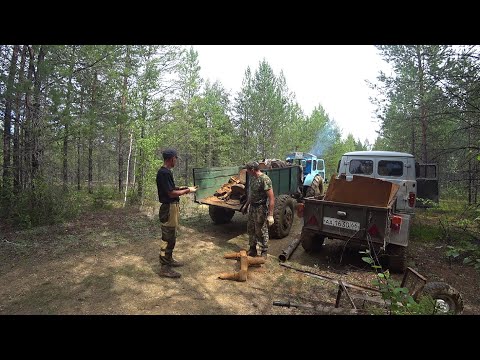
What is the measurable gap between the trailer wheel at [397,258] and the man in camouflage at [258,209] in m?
2.25

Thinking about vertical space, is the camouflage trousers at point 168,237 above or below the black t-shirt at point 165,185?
below

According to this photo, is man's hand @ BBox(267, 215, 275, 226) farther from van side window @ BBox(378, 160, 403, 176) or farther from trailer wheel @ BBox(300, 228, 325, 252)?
van side window @ BBox(378, 160, 403, 176)

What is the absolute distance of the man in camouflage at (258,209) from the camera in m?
5.60

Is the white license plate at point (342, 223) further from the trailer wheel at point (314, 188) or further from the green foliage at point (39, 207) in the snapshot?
the green foliage at point (39, 207)

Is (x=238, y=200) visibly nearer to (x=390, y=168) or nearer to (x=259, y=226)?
(x=259, y=226)

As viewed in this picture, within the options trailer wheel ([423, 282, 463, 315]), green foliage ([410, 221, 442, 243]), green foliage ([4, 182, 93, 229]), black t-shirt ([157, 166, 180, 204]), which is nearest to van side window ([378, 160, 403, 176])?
green foliage ([410, 221, 442, 243])

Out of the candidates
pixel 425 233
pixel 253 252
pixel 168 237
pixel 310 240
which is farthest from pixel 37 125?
pixel 425 233

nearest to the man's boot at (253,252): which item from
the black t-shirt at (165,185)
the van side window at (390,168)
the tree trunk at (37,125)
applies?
the black t-shirt at (165,185)

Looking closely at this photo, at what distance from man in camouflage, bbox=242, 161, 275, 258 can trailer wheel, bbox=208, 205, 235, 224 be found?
2564 mm
